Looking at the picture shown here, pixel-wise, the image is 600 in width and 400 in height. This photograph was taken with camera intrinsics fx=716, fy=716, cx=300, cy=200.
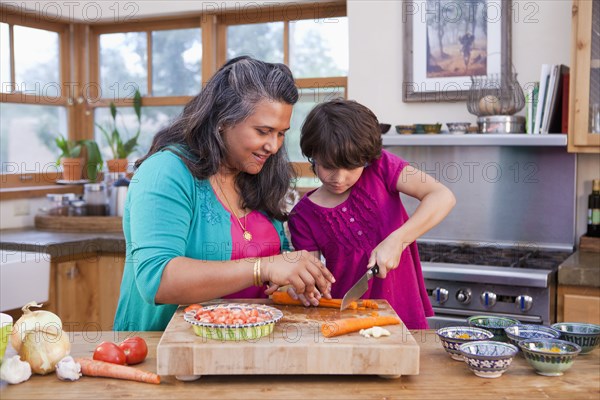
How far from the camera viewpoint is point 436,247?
11.9 feet

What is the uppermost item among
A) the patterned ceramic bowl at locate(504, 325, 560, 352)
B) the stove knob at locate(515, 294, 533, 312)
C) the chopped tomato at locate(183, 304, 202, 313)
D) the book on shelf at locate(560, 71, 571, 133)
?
the book on shelf at locate(560, 71, 571, 133)

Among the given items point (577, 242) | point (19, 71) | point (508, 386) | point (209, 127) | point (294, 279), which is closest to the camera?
point (508, 386)

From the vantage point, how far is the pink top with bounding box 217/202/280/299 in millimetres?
1881

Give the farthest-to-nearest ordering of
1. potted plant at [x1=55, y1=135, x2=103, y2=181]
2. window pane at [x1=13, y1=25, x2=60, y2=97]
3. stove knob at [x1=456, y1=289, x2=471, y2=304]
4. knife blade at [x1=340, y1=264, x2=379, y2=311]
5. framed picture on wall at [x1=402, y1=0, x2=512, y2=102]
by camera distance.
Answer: potted plant at [x1=55, y1=135, x2=103, y2=181] < window pane at [x1=13, y1=25, x2=60, y2=97] < framed picture on wall at [x1=402, y1=0, x2=512, y2=102] < stove knob at [x1=456, y1=289, x2=471, y2=304] < knife blade at [x1=340, y1=264, x2=379, y2=311]

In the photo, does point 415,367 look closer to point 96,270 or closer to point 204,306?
point 204,306

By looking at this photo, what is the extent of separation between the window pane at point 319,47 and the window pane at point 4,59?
1599 millimetres

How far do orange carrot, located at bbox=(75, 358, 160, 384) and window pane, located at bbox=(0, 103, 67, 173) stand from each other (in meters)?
2.85

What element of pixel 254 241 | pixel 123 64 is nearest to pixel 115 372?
pixel 254 241

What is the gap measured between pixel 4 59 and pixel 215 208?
8.93ft

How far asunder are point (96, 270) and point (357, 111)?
213 cm


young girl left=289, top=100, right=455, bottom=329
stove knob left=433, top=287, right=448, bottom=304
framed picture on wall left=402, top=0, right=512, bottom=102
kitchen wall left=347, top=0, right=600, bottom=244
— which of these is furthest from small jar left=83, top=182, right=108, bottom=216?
young girl left=289, top=100, right=455, bottom=329

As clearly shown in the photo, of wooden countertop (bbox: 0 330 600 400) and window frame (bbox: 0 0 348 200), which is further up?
window frame (bbox: 0 0 348 200)

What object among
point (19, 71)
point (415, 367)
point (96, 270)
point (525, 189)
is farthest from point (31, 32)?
point (415, 367)

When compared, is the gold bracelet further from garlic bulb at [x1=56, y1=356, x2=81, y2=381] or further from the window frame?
the window frame
